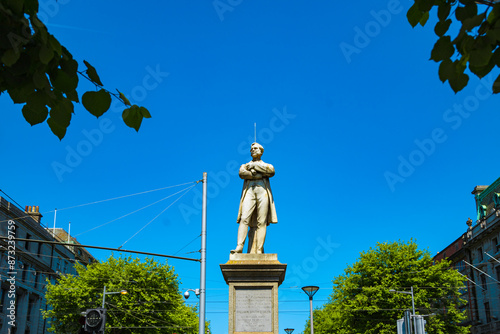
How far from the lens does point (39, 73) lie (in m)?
3.85

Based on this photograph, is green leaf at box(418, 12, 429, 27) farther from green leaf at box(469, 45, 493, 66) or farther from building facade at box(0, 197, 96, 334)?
building facade at box(0, 197, 96, 334)

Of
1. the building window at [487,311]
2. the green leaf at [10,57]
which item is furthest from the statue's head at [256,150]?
the building window at [487,311]

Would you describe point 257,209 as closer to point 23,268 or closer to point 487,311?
point 23,268

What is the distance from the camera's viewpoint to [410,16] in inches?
188

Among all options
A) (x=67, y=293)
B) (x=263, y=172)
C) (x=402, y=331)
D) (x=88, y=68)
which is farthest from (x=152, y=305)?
(x=88, y=68)

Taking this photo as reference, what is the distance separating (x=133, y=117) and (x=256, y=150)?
28.1ft

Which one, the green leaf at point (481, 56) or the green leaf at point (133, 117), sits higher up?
Answer: the green leaf at point (481, 56)

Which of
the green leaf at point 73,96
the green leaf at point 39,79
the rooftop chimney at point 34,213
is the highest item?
the rooftop chimney at point 34,213

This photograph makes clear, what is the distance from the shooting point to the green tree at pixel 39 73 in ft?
12.2

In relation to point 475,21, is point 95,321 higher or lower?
lower

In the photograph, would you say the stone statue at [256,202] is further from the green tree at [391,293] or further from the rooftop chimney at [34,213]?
the rooftop chimney at [34,213]

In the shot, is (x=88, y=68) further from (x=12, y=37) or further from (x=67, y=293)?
(x=67, y=293)

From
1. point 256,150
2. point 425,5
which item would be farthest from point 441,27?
point 256,150

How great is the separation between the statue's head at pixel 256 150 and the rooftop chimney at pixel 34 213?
180 feet
